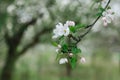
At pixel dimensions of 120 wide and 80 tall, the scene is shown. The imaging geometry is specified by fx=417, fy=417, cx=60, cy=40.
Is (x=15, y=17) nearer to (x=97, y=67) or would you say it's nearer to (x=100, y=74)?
(x=100, y=74)

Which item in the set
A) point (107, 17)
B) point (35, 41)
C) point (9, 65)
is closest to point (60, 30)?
point (107, 17)

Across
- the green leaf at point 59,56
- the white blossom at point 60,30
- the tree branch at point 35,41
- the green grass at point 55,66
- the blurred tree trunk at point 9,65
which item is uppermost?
the green grass at point 55,66

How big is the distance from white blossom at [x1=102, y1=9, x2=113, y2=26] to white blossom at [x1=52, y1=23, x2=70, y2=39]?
0.97 feet

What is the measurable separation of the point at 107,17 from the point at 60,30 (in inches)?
15.4

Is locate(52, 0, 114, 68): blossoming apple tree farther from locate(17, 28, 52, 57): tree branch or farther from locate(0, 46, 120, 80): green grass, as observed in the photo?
locate(0, 46, 120, 80): green grass

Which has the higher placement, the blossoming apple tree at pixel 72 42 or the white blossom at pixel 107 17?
the white blossom at pixel 107 17

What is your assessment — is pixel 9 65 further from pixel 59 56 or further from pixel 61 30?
pixel 61 30

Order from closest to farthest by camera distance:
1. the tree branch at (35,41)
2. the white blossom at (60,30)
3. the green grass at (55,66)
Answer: the white blossom at (60,30) → the tree branch at (35,41) → the green grass at (55,66)

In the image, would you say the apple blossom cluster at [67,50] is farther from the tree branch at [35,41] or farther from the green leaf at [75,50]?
the tree branch at [35,41]

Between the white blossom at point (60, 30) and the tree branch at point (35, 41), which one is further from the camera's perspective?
the tree branch at point (35, 41)

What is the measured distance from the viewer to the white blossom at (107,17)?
281 centimetres

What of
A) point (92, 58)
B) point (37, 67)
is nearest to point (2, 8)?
point (37, 67)

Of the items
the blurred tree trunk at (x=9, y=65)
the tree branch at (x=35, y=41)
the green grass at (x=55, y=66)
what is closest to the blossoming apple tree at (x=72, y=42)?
the tree branch at (x=35, y=41)

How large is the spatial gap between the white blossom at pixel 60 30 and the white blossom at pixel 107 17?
297mm
